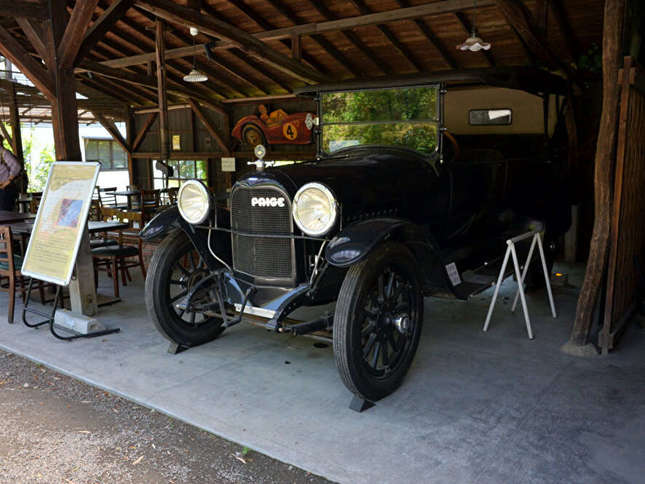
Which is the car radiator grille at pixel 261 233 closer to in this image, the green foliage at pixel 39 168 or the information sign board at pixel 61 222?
the information sign board at pixel 61 222

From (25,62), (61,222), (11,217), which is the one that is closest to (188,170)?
(11,217)

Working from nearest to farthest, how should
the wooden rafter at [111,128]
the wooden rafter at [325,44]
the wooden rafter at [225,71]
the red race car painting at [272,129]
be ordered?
the wooden rafter at [325,44] → the wooden rafter at [225,71] → the red race car painting at [272,129] → the wooden rafter at [111,128]

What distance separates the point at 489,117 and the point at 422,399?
481 cm

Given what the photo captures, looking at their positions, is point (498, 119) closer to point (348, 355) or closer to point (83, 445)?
point (348, 355)

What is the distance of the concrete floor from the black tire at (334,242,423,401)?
155 millimetres

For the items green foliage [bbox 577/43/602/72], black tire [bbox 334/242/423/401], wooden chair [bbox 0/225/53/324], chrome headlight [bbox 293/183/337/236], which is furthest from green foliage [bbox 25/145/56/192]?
black tire [bbox 334/242/423/401]

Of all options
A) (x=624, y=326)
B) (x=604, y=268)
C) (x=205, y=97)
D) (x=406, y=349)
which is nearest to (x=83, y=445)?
(x=406, y=349)

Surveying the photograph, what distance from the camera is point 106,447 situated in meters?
2.66

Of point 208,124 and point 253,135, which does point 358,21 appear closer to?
point 253,135

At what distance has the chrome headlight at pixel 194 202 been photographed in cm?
349

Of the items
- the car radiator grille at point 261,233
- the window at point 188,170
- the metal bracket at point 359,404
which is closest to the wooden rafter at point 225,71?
the window at point 188,170

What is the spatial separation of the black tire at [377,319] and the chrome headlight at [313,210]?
29cm

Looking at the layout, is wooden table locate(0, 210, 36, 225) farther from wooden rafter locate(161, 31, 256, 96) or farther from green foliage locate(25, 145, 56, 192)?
green foliage locate(25, 145, 56, 192)

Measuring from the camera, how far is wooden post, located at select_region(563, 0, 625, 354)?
3328mm
